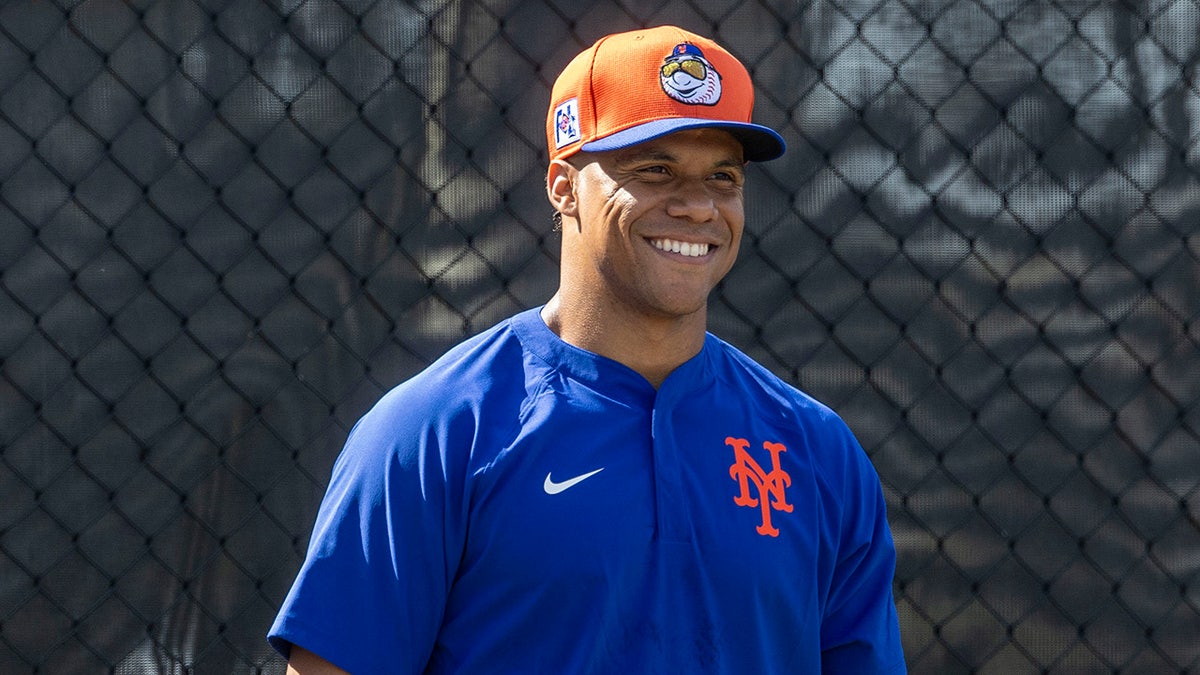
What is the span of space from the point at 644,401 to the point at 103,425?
1.31 m

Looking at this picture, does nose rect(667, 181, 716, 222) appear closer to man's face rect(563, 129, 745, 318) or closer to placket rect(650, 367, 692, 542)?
man's face rect(563, 129, 745, 318)

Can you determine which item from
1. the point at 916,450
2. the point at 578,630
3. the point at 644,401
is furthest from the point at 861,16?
the point at 578,630

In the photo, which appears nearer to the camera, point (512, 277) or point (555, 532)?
point (555, 532)

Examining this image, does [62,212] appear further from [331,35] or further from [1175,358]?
[1175,358]

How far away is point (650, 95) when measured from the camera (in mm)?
1593

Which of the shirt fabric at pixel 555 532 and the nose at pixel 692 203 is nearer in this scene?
the shirt fabric at pixel 555 532

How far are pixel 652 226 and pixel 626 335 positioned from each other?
0.48 feet

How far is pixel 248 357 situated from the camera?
2408mm

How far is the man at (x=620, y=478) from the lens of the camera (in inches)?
56.3

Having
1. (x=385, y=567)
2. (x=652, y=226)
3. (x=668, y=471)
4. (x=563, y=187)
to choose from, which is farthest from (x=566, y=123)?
(x=385, y=567)

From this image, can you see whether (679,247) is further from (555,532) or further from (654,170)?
(555,532)

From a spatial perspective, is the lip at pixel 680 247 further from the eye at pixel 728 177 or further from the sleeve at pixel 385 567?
the sleeve at pixel 385 567

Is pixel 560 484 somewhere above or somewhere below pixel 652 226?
below

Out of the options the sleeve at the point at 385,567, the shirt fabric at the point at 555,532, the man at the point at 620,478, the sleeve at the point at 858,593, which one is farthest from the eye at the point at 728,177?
the sleeve at the point at 385,567
